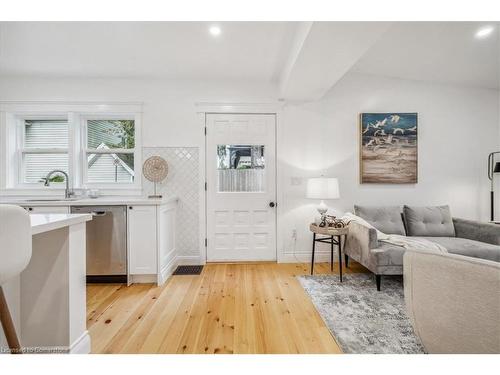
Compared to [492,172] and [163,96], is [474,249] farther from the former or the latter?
[163,96]

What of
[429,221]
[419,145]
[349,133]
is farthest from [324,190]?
[419,145]

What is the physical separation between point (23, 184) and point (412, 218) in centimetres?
520

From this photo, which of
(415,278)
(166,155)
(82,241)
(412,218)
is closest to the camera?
(415,278)

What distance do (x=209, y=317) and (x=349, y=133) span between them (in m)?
2.90

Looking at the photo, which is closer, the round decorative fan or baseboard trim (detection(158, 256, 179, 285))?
baseboard trim (detection(158, 256, 179, 285))

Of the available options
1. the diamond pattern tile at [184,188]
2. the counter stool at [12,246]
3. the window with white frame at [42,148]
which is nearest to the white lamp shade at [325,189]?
the diamond pattern tile at [184,188]

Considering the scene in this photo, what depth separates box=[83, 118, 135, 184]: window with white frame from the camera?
3510 millimetres

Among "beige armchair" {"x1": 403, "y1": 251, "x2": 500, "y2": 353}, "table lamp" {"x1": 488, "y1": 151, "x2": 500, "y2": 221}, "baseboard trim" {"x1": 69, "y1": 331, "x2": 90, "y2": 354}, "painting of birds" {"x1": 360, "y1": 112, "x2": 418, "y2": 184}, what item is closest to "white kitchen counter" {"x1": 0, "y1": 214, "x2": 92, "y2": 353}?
"baseboard trim" {"x1": 69, "y1": 331, "x2": 90, "y2": 354}

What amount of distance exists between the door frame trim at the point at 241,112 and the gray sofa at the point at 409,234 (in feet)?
3.08

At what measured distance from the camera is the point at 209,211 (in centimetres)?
346

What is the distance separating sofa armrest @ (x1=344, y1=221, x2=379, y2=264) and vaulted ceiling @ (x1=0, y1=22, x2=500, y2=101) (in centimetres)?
165

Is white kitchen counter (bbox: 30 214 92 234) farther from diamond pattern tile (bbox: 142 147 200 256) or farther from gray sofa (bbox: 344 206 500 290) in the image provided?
gray sofa (bbox: 344 206 500 290)

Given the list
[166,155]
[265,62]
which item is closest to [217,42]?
[265,62]

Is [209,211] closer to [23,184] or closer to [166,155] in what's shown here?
[166,155]
